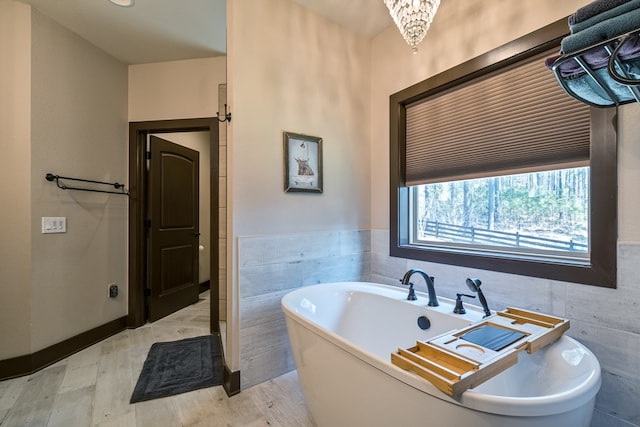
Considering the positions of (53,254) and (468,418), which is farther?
(53,254)

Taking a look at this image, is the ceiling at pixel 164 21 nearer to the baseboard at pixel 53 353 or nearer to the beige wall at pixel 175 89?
the beige wall at pixel 175 89

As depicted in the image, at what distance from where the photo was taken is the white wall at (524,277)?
→ 48.4 inches

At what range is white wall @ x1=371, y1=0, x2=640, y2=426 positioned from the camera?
4.04ft

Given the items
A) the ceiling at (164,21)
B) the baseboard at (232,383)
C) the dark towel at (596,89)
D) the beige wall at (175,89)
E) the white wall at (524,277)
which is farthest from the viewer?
the beige wall at (175,89)

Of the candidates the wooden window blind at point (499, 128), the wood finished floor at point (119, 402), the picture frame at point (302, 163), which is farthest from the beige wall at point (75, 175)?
the wooden window blind at point (499, 128)

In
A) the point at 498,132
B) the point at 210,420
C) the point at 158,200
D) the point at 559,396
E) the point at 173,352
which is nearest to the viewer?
the point at 559,396

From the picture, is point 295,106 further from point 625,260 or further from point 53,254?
point 53,254

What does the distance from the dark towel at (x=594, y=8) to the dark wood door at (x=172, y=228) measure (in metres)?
3.32

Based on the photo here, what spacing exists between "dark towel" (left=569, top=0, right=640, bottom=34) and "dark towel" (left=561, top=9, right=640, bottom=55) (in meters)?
0.02

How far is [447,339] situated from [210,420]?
4.51 ft

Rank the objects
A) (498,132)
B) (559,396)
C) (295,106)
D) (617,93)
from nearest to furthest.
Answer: (559,396)
(617,93)
(498,132)
(295,106)

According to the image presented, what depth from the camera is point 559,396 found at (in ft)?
2.56

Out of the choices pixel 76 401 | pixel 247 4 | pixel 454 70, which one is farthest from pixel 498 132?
pixel 76 401

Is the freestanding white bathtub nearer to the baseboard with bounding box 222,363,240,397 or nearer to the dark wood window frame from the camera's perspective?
the dark wood window frame
